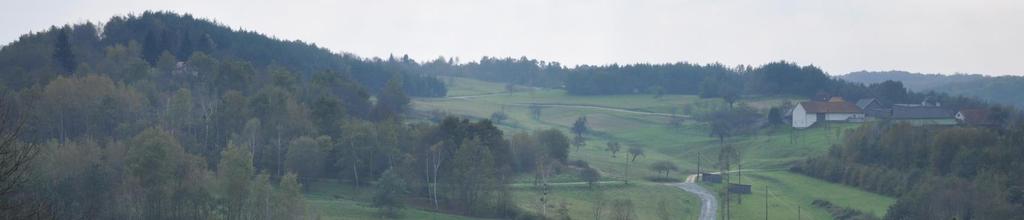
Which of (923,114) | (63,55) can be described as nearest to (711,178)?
(923,114)

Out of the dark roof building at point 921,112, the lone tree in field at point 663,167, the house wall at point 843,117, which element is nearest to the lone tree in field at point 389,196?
Answer: the lone tree in field at point 663,167

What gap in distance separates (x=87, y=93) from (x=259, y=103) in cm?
1268

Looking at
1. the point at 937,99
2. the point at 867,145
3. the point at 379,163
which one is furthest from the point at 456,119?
the point at 937,99

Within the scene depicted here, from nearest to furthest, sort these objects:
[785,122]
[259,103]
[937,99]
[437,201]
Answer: [437,201] → [259,103] → [785,122] → [937,99]

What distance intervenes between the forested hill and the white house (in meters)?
50.4

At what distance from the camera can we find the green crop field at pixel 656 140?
237ft

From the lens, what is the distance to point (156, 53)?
101 metres

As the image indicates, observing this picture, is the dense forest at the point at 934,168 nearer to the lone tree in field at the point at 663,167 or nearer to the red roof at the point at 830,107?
the lone tree in field at the point at 663,167

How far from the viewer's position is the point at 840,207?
226 feet

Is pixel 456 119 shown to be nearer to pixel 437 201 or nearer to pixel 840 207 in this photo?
pixel 437 201

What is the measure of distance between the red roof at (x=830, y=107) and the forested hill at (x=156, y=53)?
170 feet

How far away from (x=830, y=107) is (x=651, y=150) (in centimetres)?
2242

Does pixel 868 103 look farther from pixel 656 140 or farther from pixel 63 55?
pixel 63 55

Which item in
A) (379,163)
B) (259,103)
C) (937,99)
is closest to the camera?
(379,163)
